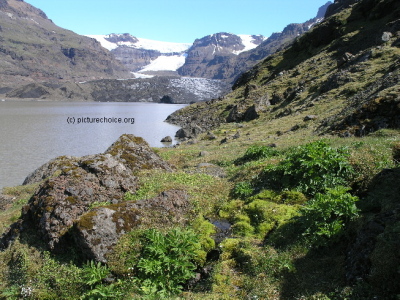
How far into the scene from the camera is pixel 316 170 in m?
12.1

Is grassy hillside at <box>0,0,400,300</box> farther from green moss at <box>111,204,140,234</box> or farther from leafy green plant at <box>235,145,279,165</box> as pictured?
leafy green plant at <box>235,145,279,165</box>

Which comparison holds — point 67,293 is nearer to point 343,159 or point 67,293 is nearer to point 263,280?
point 263,280

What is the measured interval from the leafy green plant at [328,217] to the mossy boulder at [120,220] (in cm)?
477

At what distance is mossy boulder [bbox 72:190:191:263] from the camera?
9695 millimetres

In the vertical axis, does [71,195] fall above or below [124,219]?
above

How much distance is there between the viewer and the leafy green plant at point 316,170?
1179cm

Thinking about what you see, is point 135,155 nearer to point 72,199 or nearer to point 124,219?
point 72,199

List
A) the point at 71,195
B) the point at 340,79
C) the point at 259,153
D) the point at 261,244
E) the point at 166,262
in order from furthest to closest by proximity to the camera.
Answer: the point at 340,79, the point at 259,153, the point at 71,195, the point at 261,244, the point at 166,262

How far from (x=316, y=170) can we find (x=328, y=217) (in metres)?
3.58

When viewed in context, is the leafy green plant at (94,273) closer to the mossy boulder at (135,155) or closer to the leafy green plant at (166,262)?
the leafy green plant at (166,262)

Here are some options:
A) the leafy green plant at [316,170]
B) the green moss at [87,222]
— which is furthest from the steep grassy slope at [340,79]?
the green moss at [87,222]

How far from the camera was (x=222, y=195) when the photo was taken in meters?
14.4

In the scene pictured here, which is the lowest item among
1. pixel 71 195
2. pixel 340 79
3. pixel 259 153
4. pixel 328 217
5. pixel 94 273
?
pixel 94 273

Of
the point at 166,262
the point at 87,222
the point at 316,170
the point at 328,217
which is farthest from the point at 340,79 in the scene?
the point at 87,222
